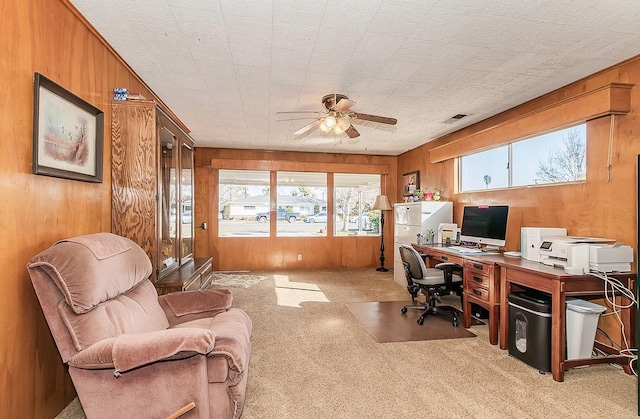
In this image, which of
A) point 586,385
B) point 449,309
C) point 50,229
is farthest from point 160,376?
point 449,309

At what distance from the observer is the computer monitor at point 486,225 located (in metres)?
3.49

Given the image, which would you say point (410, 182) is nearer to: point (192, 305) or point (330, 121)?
point (330, 121)

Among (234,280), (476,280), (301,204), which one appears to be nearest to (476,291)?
(476,280)

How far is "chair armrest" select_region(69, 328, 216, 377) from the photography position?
4.77 ft

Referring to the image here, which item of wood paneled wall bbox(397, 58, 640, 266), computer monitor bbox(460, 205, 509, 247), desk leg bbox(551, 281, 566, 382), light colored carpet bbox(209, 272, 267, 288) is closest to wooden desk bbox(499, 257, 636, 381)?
desk leg bbox(551, 281, 566, 382)

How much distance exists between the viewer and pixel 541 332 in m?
2.42

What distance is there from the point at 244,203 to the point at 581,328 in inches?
214

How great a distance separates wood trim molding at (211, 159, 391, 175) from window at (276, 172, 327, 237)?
0.50 ft

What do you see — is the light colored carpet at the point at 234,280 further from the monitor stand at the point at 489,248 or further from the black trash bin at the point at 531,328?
the black trash bin at the point at 531,328

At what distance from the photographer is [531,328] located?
97.8 inches

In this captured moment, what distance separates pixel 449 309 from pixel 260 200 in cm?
416

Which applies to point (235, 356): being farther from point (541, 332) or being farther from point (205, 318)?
point (541, 332)

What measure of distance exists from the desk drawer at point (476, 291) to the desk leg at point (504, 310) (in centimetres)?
18

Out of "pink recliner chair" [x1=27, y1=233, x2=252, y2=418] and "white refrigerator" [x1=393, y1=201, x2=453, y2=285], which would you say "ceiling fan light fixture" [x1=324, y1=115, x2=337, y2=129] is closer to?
"pink recliner chair" [x1=27, y1=233, x2=252, y2=418]
